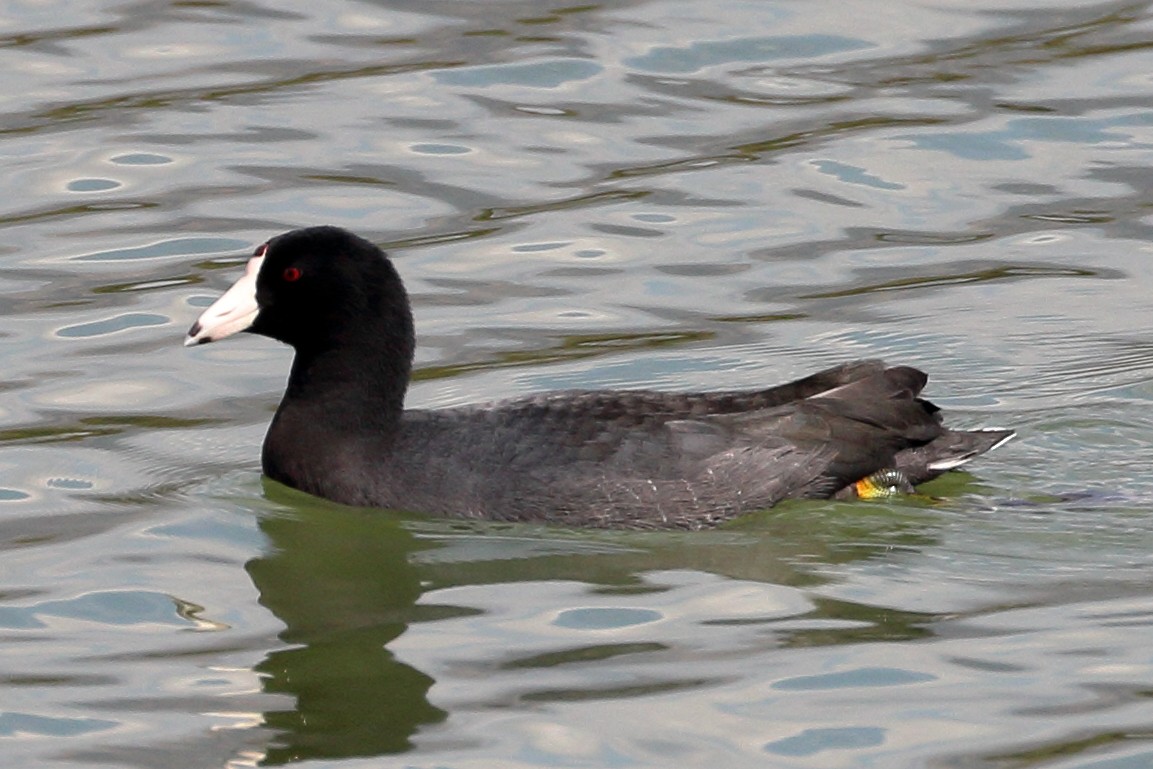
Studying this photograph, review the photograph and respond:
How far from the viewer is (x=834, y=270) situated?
11.6 meters

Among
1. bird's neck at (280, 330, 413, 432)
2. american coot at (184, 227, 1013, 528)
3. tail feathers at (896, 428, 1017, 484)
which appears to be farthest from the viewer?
tail feathers at (896, 428, 1017, 484)

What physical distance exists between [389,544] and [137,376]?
2290 mm

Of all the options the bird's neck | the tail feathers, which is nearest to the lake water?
the tail feathers

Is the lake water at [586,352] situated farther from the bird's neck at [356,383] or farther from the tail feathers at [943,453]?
the bird's neck at [356,383]

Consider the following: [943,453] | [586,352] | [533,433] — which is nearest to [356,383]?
[533,433]

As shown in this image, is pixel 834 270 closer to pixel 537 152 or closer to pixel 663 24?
pixel 537 152

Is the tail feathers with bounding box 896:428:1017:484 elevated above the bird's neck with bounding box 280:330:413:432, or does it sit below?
below

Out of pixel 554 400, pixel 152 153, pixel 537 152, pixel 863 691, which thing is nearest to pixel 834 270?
pixel 537 152

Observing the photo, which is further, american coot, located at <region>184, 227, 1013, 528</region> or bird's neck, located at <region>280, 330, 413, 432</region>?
bird's neck, located at <region>280, 330, 413, 432</region>

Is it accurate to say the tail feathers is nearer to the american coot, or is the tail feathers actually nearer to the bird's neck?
the american coot

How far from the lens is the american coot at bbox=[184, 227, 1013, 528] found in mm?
8570

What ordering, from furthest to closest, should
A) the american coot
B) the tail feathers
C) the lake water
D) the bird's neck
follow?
the tail feathers
the bird's neck
the american coot
the lake water

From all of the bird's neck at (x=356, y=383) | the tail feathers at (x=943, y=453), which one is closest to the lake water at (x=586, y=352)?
the tail feathers at (x=943, y=453)

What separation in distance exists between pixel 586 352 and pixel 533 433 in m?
1.98
